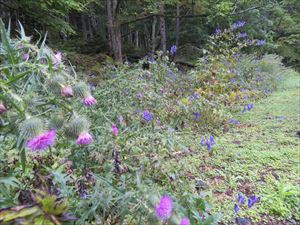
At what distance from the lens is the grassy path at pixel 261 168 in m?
2.16

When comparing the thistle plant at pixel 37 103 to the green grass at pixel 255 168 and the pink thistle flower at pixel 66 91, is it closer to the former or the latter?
the pink thistle flower at pixel 66 91

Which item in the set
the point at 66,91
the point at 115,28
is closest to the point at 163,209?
the point at 66,91

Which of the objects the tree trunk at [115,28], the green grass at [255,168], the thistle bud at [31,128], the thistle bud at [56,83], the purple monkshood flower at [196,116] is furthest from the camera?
the tree trunk at [115,28]

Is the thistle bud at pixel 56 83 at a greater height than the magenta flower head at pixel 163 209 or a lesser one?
greater

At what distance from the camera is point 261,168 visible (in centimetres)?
276

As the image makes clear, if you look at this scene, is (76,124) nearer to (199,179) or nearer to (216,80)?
(199,179)

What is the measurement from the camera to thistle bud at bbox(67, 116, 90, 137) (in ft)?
3.22

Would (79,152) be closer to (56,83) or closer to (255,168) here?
(56,83)

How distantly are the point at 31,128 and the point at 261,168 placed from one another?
2342 millimetres

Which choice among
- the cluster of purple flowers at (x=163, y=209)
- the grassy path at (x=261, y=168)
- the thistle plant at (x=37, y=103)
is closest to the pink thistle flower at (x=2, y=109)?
the thistle plant at (x=37, y=103)

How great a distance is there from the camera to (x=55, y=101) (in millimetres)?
1006

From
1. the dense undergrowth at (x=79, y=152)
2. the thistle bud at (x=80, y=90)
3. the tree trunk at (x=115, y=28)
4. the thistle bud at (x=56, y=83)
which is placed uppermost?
the thistle bud at (x=56, y=83)

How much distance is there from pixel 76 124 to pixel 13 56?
0.30m

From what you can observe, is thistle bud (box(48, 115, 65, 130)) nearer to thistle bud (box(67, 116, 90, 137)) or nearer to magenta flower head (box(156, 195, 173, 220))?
thistle bud (box(67, 116, 90, 137))
